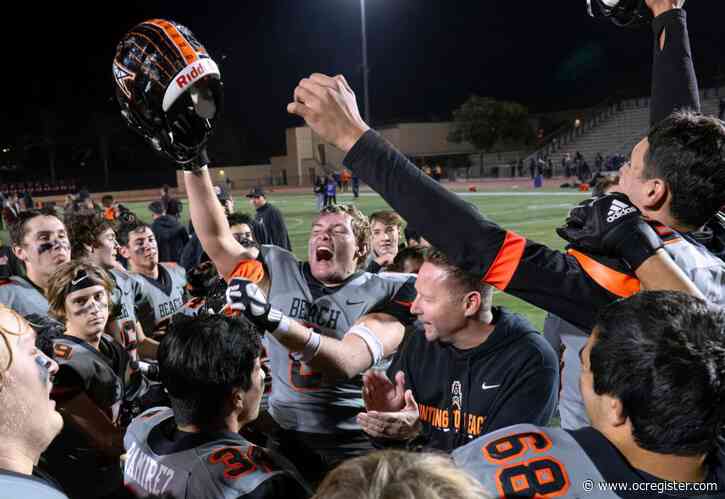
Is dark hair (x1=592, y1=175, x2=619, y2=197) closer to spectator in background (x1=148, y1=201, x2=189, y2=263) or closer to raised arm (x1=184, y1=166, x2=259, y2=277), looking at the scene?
raised arm (x1=184, y1=166, x2=259, y2=277)

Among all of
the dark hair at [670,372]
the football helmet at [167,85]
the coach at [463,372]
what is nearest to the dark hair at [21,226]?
the football helmet at [167,85]

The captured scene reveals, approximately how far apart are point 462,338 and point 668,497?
143 centimetres

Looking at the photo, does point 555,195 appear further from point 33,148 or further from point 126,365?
point 33,148

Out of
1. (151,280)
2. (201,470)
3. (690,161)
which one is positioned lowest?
(151,280)

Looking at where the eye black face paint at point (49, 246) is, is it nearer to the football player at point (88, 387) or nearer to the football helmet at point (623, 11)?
the football player at point (88, 387)

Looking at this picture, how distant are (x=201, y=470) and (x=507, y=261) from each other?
4.11 ft

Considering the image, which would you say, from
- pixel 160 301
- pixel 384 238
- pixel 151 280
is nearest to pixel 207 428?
pixel 160 301

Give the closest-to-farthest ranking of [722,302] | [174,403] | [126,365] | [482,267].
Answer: [482,267] < [722,302] < [174,403] < [126,365]

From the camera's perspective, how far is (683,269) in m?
1.96

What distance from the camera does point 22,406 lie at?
1786 millimetres

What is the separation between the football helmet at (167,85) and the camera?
256 cm

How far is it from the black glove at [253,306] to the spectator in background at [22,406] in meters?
0.91

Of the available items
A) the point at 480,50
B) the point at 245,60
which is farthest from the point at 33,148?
the point at 480,50

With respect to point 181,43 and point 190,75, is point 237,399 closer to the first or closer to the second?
point 190,75
